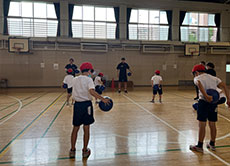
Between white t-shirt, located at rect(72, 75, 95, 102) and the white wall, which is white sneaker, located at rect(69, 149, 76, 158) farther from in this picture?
the white wall

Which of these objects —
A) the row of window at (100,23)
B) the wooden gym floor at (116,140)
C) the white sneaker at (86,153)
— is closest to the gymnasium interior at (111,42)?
the row of window at (100,23)

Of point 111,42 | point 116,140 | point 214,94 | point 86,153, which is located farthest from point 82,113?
point 111,42

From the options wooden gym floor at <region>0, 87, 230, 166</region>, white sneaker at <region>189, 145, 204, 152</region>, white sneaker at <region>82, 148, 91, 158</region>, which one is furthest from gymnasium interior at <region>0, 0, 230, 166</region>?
white sneaker at <region>82, 148, 91, 158</region>

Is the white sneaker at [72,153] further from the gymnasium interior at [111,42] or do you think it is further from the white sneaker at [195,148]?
the gymnasium interior at [111,42]

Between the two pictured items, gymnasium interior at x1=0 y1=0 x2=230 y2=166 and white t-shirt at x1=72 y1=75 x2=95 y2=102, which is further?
gymnasium interior at x1=0 y1=0 x2=230 y2=166

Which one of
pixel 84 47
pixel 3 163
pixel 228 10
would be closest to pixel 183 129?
pixel 3 163

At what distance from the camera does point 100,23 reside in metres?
14.7

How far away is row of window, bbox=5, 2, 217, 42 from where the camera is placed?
1355cm

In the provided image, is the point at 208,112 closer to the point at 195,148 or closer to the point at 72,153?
the point at 195,148

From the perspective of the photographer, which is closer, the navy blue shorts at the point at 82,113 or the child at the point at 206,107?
the navy blue shorts at the point at 82,113

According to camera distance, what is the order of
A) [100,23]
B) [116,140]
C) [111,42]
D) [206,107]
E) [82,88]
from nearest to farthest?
[82,88] → [206,107] → [116,140] → [111,42] → [100,23]

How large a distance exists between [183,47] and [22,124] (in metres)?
14.8

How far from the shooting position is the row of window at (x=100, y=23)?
13547 millimetres

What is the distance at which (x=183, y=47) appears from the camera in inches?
625
